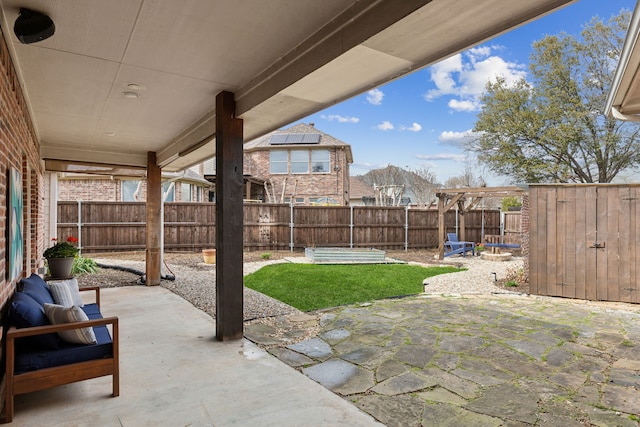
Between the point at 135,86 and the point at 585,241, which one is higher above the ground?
the point at 135,86

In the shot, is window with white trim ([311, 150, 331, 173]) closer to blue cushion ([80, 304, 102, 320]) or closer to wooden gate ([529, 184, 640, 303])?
wooden gate ([529, 184, 640, 303])

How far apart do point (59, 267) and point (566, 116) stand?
15.3 metres

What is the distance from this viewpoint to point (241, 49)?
9.70 feet

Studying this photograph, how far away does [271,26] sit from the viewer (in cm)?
259

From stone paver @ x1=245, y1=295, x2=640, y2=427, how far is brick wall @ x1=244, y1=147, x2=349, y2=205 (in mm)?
13288

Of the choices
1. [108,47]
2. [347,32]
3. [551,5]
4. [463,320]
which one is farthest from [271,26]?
[463,320]

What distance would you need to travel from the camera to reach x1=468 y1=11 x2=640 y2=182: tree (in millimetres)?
13242

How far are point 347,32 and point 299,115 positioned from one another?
59.6 inches

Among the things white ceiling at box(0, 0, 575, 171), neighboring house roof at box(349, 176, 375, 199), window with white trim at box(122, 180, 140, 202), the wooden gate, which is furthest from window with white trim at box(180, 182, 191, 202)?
the wooden gate

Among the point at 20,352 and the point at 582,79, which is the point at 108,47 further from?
the point at 582,79

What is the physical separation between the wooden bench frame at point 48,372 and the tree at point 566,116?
48.7 feet

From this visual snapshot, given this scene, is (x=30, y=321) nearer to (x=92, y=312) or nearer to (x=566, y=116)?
(x=92, y=312)

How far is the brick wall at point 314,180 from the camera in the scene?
18.7m

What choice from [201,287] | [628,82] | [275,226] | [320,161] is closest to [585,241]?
[628,82]
